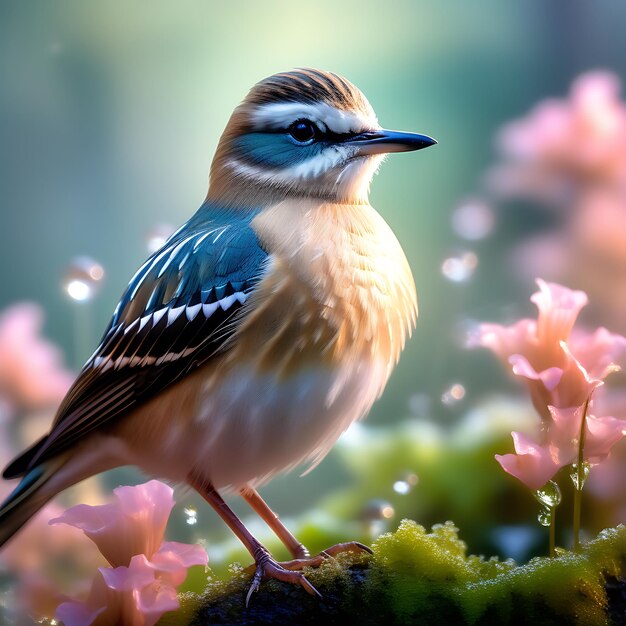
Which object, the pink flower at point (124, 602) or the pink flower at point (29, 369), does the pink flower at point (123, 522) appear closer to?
the pink flower at point (124, 602)

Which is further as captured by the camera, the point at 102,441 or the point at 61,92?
the point at 61,92

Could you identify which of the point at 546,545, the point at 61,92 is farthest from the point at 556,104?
the point at 61,92

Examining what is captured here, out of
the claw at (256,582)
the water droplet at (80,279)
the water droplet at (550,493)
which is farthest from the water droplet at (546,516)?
the water droplet at (80,279)

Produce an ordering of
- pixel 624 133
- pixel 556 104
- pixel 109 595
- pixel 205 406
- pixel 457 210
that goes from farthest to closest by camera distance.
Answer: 1. pixel 457 210
2. pixel 556 104
3. pixel 624 133
4. pixel 205 406
5. pixel 109 595

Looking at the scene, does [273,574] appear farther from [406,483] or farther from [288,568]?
[406,483]

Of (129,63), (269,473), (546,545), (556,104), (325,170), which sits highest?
(129,63)

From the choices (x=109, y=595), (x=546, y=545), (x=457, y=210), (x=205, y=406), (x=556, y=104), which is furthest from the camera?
(x=457, y=210)

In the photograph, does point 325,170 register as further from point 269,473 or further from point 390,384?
point 390,384

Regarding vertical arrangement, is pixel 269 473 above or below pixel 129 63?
below

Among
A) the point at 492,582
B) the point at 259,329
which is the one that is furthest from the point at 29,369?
the point at 492,582
